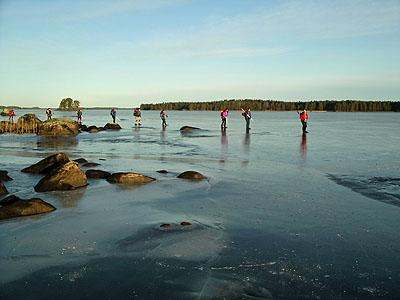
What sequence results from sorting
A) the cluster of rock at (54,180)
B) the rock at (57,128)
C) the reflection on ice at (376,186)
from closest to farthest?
1. the cluster of rock at (54,180)
2. the reflection on ice at (376,186)
3. the rock at (57,128)

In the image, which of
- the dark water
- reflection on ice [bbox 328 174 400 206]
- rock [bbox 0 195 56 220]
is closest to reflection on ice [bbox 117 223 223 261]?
the dark water

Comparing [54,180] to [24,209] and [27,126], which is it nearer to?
[24,209]

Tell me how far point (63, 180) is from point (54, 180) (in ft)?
0.76

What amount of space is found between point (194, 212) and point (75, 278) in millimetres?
3673

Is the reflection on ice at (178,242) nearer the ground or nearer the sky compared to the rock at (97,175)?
nearer the ground

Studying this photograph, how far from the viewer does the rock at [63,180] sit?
1057 cm

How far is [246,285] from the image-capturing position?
195 inches

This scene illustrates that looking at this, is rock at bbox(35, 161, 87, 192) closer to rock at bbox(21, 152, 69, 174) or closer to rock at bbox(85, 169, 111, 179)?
rock at bbox(85, 169, 111, 179)

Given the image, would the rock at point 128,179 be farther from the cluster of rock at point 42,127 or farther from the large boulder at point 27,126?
the large boulder at point 27,126

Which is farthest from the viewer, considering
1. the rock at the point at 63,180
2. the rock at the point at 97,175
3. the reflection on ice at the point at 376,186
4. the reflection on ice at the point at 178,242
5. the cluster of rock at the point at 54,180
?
the rock at the point at 97,175

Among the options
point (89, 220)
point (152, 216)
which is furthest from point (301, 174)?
point (89, 220)

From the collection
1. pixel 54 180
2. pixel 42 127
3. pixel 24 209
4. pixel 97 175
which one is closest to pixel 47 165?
pixel 97 175

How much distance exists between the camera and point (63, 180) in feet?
35.3

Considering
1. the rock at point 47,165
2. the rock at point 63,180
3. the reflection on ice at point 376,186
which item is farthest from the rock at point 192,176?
the rock at point 47,165
